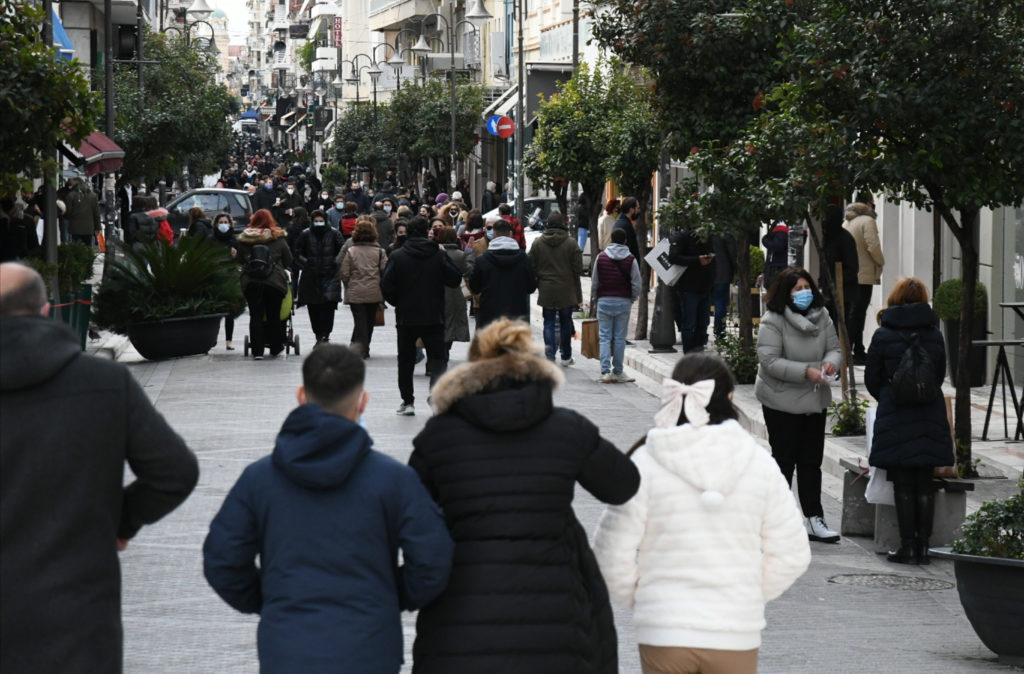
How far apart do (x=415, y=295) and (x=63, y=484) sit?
11044 millimetres

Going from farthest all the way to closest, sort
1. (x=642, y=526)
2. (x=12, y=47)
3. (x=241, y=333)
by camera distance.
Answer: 1. (x=241, y=333)
2. (x=12, y=47)
3. (x=642, y=526)

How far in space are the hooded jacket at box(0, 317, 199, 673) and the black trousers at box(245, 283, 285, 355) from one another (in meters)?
15.5

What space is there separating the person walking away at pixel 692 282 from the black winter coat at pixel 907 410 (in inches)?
368

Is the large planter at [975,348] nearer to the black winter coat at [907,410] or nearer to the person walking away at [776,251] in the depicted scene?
the person walking away at [776,251]

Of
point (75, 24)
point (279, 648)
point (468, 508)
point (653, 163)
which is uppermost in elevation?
point (75, 24)

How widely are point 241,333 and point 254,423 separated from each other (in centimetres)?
947

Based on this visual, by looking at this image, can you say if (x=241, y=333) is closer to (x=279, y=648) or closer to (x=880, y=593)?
(x=880, y=593)

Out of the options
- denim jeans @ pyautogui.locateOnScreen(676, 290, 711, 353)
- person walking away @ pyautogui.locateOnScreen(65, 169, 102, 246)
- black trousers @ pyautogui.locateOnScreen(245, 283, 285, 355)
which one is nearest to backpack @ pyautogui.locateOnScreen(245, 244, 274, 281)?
black trousers @ pyautogui.locateOnScreen(245, 283, 285, 355)

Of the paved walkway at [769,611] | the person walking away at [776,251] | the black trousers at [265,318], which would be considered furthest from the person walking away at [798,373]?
the person walking away at [776,251]

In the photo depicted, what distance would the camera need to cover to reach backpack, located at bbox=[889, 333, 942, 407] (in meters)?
9.68

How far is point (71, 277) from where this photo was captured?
1906 cm

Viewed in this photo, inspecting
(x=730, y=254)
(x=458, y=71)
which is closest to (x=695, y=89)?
(x=730, y=254)

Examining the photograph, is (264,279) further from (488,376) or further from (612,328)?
(488,376)

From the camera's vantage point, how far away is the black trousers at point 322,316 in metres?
20.9
